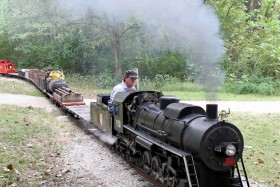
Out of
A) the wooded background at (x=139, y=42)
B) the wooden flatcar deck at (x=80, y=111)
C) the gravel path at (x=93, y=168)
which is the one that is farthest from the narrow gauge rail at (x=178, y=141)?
the wooded background at (x=139, y=42)

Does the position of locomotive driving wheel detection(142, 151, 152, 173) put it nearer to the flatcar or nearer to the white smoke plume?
the white smoke plume

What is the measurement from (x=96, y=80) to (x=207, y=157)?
22991mm

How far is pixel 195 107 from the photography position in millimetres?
6438

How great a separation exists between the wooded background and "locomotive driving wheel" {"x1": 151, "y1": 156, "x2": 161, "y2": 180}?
41.1 feet

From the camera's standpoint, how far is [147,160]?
7402 millimetres

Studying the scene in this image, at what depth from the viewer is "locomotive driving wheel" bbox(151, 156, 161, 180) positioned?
6.79m

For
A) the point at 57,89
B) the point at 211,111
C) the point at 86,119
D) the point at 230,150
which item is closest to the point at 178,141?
the point at 211,111

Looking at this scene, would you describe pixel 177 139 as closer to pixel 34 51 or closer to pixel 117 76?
pixel 117 76

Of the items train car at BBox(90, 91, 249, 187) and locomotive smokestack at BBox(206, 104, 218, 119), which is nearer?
train car at BBox(90, 91, 249, 187)

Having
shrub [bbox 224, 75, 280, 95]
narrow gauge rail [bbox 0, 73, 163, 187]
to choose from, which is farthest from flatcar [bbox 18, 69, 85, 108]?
shrub [bbox 224, 75, 280, 95]

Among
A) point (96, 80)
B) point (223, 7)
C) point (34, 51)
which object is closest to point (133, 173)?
point (223, 7)

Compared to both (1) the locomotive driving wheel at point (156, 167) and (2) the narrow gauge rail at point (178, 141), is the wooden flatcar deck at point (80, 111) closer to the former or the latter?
(2) the narrow gauge rail at point (178, 141)

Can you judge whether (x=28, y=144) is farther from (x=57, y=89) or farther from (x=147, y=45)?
(x=147, y=45)

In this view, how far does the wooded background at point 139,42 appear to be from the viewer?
21219 mm
